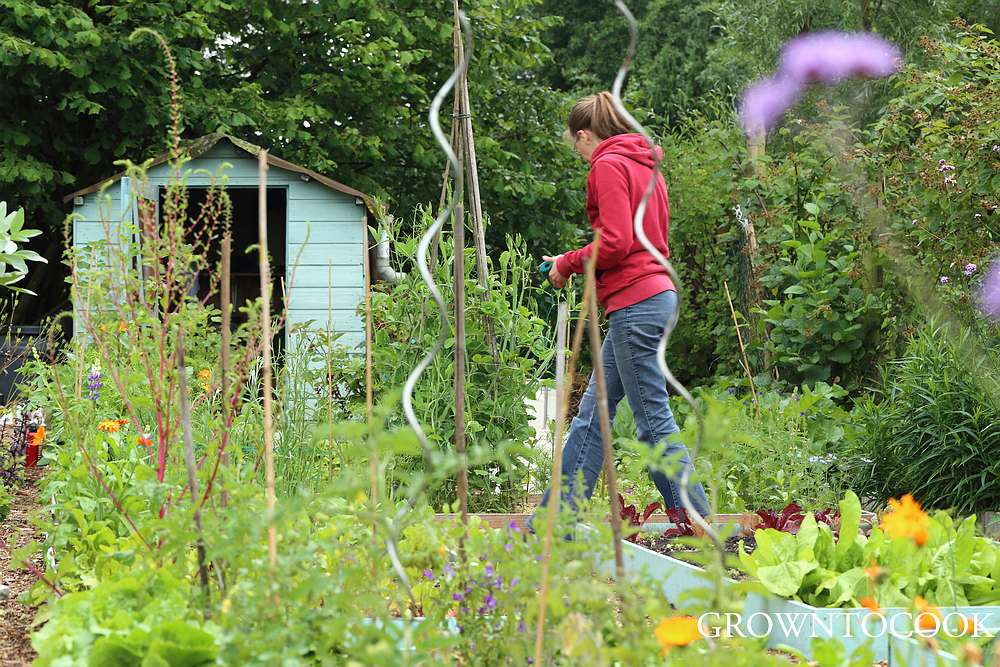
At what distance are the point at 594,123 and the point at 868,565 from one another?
1563mm

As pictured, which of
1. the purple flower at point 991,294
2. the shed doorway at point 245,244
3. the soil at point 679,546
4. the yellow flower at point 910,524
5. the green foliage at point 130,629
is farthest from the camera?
the shed doorway at point 245,244

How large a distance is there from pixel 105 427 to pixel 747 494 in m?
2.43

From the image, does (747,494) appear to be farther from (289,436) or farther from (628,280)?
(289,436)

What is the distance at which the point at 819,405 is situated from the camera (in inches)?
213

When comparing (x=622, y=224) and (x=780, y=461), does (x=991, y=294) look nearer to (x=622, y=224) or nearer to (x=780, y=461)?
(x=780, y=461)

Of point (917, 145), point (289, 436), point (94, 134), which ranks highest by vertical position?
point (94, 134)

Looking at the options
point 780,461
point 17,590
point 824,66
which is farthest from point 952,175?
point 824,66

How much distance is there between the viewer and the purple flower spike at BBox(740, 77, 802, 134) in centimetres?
797

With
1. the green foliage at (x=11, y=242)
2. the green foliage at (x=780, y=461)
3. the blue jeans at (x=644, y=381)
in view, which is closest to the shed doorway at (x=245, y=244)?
the green foliage at (x=780, y=461)

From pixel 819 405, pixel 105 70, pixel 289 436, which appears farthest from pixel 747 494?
pixel 105 70

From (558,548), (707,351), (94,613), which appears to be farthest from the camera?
(707,351)

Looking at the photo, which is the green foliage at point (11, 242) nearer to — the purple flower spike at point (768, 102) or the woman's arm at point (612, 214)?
the woman's arm at point (612, 214)

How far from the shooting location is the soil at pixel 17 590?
243 centimetres

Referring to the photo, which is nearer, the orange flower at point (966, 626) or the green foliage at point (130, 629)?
the green foliage at point (130, 629)
